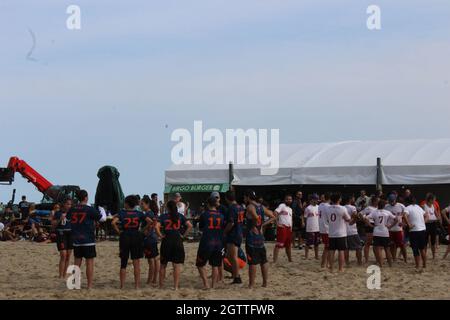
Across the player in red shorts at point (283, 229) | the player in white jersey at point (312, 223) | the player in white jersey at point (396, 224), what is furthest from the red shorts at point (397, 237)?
the player in white jersey at point (312, 223)

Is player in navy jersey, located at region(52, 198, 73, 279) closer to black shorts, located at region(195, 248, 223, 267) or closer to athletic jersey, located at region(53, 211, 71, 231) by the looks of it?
athletic jersey, located at region(53, 211, 71, 231)

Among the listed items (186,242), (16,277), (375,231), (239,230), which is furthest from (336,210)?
(186,242)

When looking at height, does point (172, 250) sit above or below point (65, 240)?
below

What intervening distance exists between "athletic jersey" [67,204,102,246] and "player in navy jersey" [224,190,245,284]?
2250 mm

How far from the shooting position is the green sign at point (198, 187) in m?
29.6

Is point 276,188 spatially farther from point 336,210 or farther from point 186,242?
point 336,210

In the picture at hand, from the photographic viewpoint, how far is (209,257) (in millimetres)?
14281

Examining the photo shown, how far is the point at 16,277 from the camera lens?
1689 cm

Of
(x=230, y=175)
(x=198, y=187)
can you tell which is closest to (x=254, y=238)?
(x=230, y=175)

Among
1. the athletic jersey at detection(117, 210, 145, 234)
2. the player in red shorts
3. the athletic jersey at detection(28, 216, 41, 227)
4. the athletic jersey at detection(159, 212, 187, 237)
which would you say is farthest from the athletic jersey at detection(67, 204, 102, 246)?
the athletic jersey at detection(28, 216, 41, 227)

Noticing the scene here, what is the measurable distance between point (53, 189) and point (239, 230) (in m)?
20.0

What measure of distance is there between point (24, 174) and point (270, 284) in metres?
22.1

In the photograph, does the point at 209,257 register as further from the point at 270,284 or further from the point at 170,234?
the point at 270,284

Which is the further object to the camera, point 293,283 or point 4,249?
point 4,249
